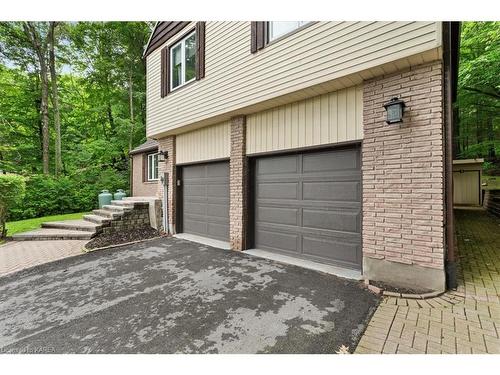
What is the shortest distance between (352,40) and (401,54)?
75 centimetres

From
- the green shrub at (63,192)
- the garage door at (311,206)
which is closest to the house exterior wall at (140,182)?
the green shrub at (63,192)

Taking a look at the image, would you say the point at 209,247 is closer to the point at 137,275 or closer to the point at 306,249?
the point at 137,275

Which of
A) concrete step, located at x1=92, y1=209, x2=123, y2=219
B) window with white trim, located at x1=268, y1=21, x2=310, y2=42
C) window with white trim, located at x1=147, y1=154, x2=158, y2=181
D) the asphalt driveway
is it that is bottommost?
the asphalt driveway

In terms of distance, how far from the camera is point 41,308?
10.3 ft

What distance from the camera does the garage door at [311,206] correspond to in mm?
4082

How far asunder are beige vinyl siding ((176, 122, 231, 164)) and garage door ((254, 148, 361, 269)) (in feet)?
3.76

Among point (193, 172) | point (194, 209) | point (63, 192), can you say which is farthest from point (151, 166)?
point (194, 209)

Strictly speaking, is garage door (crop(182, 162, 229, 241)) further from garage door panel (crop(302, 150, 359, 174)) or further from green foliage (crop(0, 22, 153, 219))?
green foliage (crop(0, 22, 153, 219))

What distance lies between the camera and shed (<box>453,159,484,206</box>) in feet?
39.4

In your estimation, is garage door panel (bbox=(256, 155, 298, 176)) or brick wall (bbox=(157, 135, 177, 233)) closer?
garage door panel (bbox=(256, 155, 298, 176))

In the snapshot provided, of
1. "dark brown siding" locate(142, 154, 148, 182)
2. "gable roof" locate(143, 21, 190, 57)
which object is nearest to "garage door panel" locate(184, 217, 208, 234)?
"dark brown siding" locate(142, 154, 148, 182)

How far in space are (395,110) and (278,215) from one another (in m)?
2.82

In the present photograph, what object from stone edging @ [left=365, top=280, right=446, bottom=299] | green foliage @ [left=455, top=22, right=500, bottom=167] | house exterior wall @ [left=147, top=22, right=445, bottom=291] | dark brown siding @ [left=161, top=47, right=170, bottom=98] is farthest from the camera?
green foliage @ [left=455, top=22, right=500, bottom=167]
